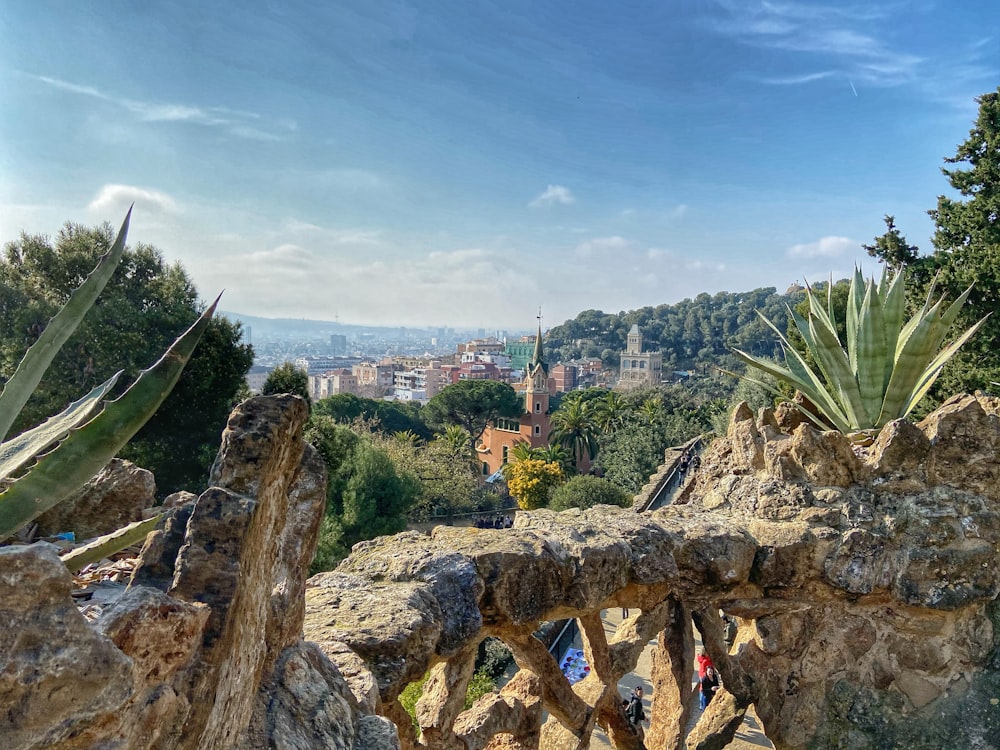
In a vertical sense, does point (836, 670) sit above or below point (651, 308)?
below

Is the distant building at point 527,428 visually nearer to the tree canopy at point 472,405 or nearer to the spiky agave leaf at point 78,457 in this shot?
the tree canopy at point 472,405

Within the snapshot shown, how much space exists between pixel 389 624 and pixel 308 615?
39cm

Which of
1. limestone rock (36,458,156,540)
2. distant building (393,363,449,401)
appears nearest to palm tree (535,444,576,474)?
limestone rock (36,458,156,540)

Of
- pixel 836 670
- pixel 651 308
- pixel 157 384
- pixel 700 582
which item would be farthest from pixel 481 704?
pixel 651 308

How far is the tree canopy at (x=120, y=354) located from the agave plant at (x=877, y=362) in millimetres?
9712

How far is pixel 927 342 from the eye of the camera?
17.0ft

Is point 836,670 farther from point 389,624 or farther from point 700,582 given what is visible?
point 389,624

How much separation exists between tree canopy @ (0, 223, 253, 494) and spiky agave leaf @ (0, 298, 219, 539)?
10.5 m

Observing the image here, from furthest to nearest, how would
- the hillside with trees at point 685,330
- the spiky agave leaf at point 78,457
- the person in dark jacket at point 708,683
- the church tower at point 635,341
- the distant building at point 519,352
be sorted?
the distant building at point 519,352 < the church tower at point 635,341 < the hillside with trees at point 685,330 < the person in dark jacket at point 708,683 < the spiky agave leaf at point 78,457

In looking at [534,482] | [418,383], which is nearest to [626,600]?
[534,482]

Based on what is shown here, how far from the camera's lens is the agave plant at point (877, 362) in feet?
17.1

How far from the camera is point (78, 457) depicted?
1.59m

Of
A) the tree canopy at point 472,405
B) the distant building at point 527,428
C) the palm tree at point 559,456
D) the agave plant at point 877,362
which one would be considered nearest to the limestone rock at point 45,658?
the agave plant at point 877,362

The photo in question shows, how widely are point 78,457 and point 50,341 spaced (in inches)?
21.7
